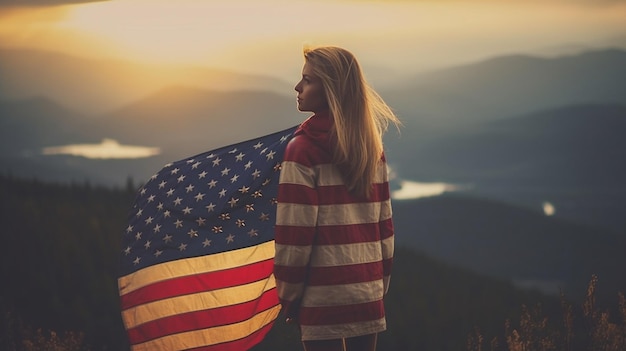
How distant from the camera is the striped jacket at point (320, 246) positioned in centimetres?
296

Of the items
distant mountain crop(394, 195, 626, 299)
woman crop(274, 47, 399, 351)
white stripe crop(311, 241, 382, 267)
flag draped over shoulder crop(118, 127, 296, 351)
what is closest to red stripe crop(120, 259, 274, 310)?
flag draped over shoulder crop(118, 127, 296, 351)

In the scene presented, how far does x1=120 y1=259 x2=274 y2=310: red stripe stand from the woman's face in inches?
41.6

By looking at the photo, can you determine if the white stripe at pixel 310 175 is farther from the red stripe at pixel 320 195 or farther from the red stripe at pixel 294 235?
the red stripe at pixel 294 235

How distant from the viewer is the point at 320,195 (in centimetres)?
301

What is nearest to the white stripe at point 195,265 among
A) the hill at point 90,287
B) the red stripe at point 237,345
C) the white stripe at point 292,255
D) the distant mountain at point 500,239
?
the red stripe at point 237,345

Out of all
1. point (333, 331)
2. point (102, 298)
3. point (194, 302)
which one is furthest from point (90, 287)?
point (333, 331)

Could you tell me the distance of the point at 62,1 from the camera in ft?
32.0

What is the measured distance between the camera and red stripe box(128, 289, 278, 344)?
3.97 m

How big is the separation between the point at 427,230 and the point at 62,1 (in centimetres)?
1324

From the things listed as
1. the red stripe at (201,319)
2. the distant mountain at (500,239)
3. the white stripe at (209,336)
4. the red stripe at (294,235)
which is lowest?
the distant mountain at (500,239)

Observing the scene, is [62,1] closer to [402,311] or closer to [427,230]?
[402,311]

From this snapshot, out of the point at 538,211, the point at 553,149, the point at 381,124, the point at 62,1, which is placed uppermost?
the point at 62,1

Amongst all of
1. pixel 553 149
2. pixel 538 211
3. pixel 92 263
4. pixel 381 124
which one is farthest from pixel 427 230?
pixel 381 124

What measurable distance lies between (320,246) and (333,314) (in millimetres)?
242
